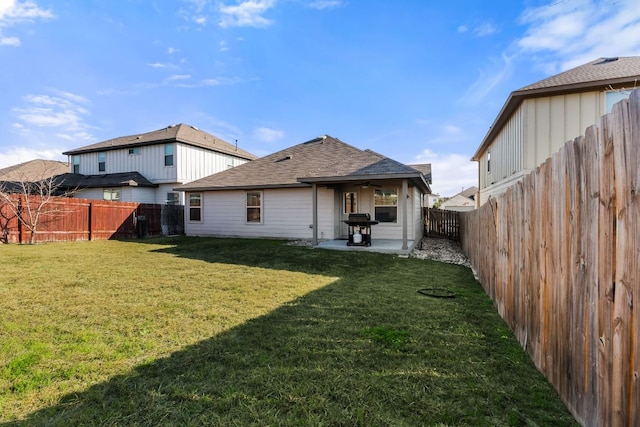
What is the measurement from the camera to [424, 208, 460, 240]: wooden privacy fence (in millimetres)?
15106

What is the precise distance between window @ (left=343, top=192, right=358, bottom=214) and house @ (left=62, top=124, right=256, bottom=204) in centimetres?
1143

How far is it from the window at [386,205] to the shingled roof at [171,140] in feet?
43.5

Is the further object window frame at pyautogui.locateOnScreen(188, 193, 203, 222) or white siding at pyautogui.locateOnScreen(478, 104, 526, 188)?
window frame at pyautogui.locateOnScreen(188, 193, 203, 222)

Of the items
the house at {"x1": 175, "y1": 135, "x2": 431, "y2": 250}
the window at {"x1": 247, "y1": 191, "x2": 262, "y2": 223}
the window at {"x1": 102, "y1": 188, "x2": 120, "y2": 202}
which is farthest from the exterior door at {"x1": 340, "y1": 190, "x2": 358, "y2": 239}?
the window at {"x1": 102, "y1": 188, "x2": 120, "y2": 202}

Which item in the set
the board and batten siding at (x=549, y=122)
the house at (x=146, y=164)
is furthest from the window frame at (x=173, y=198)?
the board and batten siding at (x=549, y=122)

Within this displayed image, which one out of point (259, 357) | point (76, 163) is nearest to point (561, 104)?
point (259, 357)

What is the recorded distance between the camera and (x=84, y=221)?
1387 centimetres

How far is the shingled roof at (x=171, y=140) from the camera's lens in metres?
19.4

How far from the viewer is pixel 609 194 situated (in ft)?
4.98

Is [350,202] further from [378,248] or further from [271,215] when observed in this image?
[271,215]

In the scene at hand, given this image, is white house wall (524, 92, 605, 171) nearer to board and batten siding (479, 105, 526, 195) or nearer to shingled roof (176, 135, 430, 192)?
board and batten siding (479, 105, 526, 195)

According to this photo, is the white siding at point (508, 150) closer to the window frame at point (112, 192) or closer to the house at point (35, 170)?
the window frame at point (112, 192)

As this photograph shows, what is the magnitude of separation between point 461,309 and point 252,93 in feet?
55.1

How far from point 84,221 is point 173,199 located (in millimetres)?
5741
